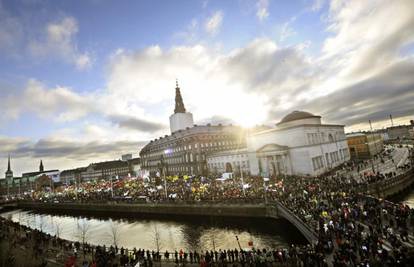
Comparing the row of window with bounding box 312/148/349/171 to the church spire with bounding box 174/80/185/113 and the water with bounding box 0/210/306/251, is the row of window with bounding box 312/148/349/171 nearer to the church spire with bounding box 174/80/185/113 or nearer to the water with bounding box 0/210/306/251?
the water with bounding box 0/210/306/251

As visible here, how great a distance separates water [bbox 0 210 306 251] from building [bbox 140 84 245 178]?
4272cm

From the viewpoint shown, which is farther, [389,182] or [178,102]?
[178,102]

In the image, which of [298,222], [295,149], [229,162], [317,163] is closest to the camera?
[298,222]

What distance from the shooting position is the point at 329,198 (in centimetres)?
3566

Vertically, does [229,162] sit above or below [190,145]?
below

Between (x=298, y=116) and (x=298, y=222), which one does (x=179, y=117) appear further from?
(x=298, y=222)

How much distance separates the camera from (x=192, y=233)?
41531mm

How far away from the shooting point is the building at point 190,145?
352 feet

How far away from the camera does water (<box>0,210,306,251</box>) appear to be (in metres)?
34.6

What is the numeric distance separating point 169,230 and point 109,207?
31.1 meters

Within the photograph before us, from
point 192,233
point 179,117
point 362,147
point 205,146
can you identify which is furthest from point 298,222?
point 179,117

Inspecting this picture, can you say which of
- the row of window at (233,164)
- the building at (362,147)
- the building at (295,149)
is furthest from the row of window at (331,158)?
the row of window at (233,164)

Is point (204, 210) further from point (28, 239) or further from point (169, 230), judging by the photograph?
point (28, 239)

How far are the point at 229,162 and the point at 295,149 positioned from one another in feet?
98.9
